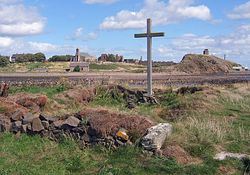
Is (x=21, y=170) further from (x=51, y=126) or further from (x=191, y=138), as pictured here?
(x=191, y=138)

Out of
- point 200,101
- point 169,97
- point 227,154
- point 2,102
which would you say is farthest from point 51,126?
point 169,97

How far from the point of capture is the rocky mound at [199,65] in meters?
57.4

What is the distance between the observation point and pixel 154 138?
33.8 ft

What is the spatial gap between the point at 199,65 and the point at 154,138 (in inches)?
1988

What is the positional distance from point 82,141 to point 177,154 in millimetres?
2435

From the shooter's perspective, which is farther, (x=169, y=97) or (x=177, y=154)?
(x=169, y=97)

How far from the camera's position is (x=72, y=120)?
38.2 ft

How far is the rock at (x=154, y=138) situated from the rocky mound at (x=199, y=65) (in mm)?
45488

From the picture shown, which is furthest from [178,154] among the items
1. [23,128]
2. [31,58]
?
[31,58]

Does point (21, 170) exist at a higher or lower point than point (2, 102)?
lower

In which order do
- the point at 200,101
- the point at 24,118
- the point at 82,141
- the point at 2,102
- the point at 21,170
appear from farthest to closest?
the point at 200,101 → the point at 2,102 → the point at 24,118 → the point at 82,141 → the point at 21,170

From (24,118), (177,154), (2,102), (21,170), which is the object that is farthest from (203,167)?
(2,102)

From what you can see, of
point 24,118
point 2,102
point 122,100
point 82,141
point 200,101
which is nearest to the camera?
point 82,141

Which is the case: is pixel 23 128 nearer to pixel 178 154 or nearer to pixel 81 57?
pixel 178 154
